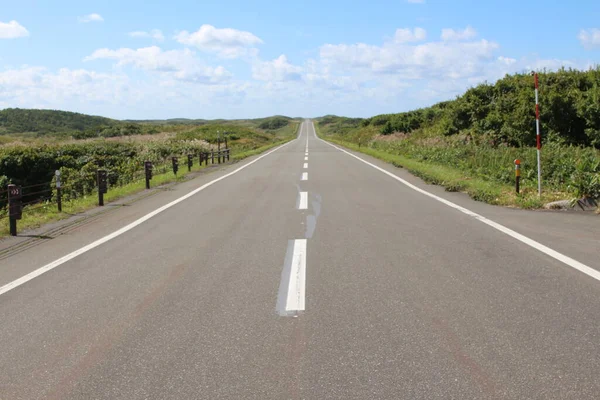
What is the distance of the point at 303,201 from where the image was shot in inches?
496

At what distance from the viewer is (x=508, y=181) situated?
1490 centimetres

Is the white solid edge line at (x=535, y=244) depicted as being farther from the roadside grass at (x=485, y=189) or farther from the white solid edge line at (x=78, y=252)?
the white solid edge line at (x=78, y=252)

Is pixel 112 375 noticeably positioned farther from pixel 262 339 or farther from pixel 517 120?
pixel 517 120

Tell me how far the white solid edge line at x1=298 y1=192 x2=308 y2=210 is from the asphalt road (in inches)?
96.8

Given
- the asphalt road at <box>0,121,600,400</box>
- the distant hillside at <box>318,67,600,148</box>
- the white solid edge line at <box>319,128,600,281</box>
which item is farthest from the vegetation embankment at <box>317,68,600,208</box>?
the asphalt road at <box>0,121,600,400</box>

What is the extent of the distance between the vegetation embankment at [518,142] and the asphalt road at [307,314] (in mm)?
3639

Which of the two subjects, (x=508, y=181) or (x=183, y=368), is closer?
(x=183, y=368)

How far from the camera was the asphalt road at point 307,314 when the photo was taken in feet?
11.0

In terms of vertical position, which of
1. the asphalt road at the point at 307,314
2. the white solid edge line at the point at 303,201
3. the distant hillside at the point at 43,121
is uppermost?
the distant hillside at the point at 43,121

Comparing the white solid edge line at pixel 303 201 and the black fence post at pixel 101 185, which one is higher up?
the black fence post at pixel 101 185

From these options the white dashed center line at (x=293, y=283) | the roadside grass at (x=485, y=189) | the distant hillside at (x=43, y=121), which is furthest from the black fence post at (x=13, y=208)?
the distant hillside at (x=43, y=121)

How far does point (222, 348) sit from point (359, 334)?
Answer: 3.70 ft

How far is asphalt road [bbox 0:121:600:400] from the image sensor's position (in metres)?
3.35

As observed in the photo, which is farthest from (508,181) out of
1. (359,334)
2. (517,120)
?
(359,334)
